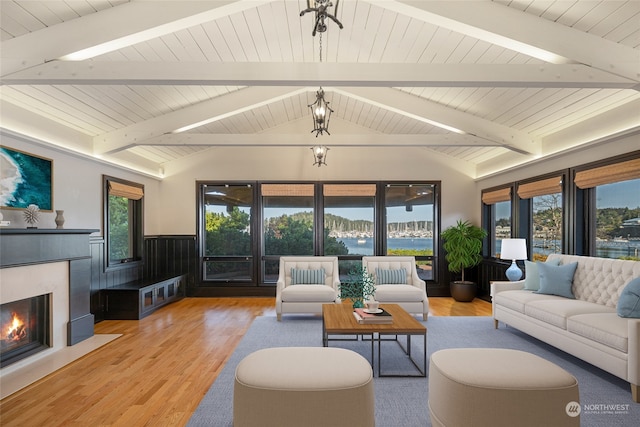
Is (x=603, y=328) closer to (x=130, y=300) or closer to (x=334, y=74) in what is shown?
(x=334, y=74)

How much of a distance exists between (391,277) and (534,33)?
361 cm

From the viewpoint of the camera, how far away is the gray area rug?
2.51 meters

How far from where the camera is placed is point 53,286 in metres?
3.92

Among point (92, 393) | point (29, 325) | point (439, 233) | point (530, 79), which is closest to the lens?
point (92, 393)

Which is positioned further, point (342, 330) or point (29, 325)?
point (29, 325)

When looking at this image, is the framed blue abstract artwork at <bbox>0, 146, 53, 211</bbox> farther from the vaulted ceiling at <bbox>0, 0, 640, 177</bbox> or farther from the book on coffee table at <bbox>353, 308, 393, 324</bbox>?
the book on coffee table at <bbox>353, 308, 393, 324</bbox>

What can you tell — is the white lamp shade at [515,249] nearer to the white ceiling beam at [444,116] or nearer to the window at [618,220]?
the window at [618,220]

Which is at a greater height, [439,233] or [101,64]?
[101,64]

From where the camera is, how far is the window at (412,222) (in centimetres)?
743

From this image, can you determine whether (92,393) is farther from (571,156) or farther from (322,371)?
(571,156)

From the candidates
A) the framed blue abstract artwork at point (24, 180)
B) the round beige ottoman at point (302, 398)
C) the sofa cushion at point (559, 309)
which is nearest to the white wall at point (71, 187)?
the framed blue abstract artwork at point (24, 180)

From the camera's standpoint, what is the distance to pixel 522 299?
4.21 meters

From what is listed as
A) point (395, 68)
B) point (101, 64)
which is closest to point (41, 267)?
point (101, 64)

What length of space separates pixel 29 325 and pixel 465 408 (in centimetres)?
404
